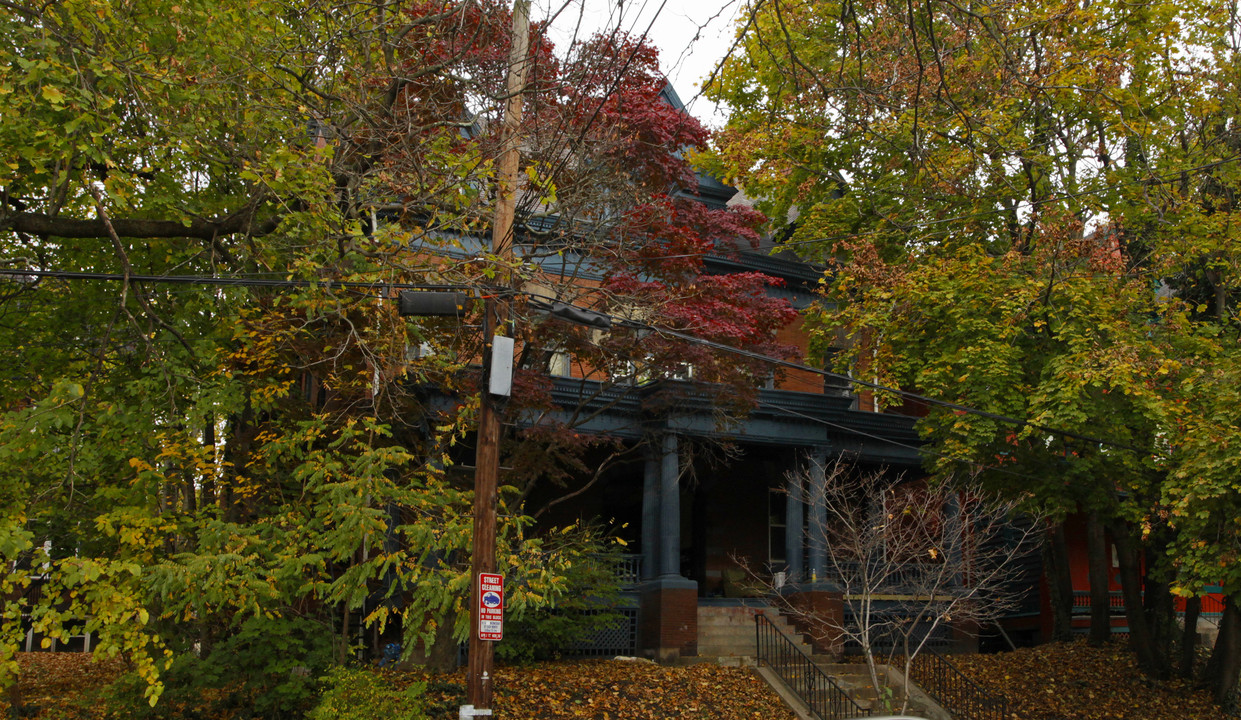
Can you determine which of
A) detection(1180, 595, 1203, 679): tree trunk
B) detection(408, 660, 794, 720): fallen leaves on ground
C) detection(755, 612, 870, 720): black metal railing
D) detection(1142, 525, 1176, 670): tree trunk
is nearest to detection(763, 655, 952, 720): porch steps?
detection(755, 612, 870, 720): black metal railing

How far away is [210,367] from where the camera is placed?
41.0 feet

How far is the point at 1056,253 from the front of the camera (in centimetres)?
1586

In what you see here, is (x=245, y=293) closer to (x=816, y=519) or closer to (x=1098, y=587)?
(x=816, y=519)

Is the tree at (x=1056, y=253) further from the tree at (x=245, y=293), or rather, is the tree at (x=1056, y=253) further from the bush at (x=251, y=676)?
the bush at (x=251, y=676)

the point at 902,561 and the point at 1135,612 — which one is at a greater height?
the point at 902,561

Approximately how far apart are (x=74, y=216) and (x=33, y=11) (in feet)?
12.3

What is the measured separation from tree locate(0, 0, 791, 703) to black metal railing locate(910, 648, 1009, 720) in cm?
799

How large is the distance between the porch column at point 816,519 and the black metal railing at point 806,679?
1.68 meters

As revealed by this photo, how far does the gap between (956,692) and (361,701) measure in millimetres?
10926

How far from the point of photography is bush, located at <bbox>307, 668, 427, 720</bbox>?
37.9ft

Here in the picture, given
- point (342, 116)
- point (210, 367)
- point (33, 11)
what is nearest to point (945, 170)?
point (342, 116)

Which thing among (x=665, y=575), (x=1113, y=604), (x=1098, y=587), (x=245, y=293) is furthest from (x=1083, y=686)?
(x=245, y=293)

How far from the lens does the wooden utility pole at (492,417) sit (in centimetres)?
1015

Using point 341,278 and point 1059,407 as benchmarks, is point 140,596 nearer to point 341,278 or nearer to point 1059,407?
point 341,278
